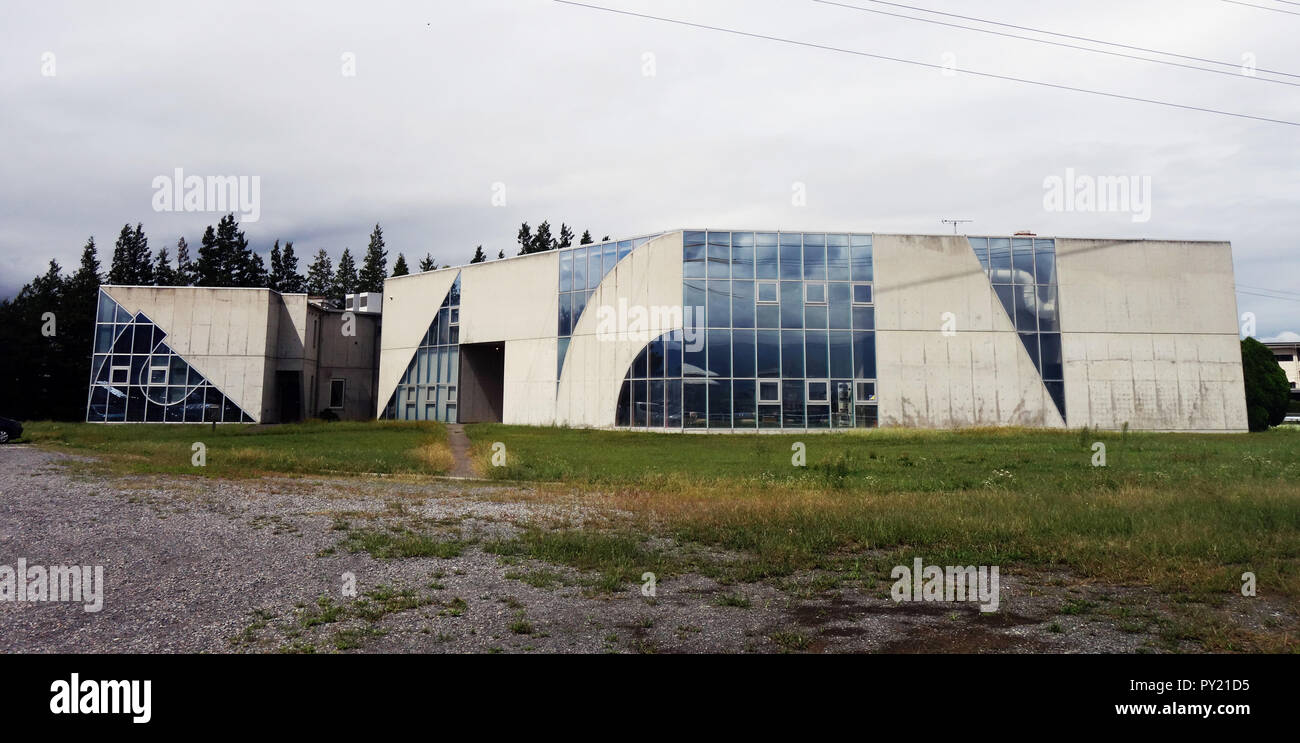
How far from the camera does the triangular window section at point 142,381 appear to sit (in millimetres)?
51438

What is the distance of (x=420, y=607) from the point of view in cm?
804

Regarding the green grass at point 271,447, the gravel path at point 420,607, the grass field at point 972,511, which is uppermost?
the green grass at point 271,447

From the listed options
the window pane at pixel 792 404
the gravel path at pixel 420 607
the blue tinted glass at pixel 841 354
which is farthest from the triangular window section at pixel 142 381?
the gravel path at pixel 420 607

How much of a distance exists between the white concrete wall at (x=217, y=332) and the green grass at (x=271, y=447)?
16.0 feet

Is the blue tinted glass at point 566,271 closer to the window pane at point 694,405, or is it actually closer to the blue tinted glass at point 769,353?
the window pane at point 694,405

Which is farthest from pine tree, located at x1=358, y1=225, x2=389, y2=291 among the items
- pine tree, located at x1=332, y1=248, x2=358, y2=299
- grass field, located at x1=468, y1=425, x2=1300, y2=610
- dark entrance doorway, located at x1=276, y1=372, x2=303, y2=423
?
grass field, located at x1=468, y1=425, x2=1300, y2=610

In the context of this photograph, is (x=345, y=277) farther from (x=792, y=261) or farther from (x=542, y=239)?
(x=792, y=261)

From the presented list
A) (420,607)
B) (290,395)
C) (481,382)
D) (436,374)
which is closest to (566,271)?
(481,382)

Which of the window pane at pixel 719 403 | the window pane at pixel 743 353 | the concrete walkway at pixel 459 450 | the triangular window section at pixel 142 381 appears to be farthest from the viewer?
the triangular window section at pixel 142 381

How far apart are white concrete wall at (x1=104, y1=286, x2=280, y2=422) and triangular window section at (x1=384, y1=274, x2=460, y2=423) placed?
34.2 ft

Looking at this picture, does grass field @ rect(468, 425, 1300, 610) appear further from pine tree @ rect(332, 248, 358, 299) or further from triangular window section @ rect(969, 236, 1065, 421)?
pine tree @ rect(332, 248, 358, 299)

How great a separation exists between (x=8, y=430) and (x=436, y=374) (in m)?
24.1

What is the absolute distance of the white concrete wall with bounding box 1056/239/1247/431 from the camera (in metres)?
42.6
